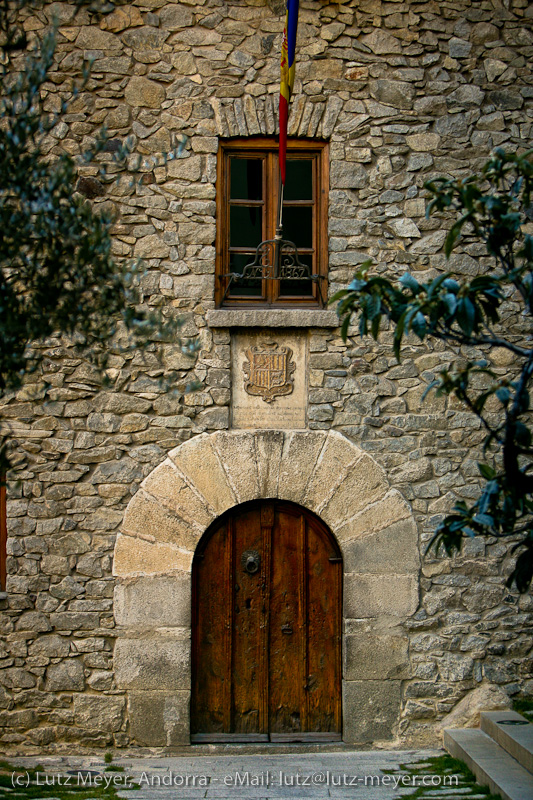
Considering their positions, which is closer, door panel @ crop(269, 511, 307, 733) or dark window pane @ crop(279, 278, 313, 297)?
door panel @ crop(269, 511, 307, 733)

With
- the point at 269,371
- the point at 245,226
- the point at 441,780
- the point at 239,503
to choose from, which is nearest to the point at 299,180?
the point at 245,226

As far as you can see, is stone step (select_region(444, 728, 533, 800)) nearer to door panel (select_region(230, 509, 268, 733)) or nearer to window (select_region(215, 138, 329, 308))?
door panel (select_region(230, 509, 268, 733))

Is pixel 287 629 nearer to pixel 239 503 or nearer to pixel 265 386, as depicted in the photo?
pixel 239 503

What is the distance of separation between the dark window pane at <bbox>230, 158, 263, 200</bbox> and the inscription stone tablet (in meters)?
1.00

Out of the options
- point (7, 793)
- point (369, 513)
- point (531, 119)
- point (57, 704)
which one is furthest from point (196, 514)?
point (531, 119)

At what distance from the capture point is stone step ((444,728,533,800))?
4104mm

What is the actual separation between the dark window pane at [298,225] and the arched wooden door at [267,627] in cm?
182

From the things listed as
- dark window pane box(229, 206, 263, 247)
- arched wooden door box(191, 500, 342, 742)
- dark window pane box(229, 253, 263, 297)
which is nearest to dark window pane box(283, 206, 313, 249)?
dark window pane box(229, 206, 263, 247)

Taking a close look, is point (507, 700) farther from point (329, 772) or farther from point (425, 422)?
point (425, 422)

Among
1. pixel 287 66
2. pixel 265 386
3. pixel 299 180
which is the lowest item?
pixel 265 386

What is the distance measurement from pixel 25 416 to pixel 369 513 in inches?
92.8

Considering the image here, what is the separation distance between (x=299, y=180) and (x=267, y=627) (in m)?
3.08

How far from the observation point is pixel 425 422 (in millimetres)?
5109

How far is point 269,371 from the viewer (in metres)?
5.12
